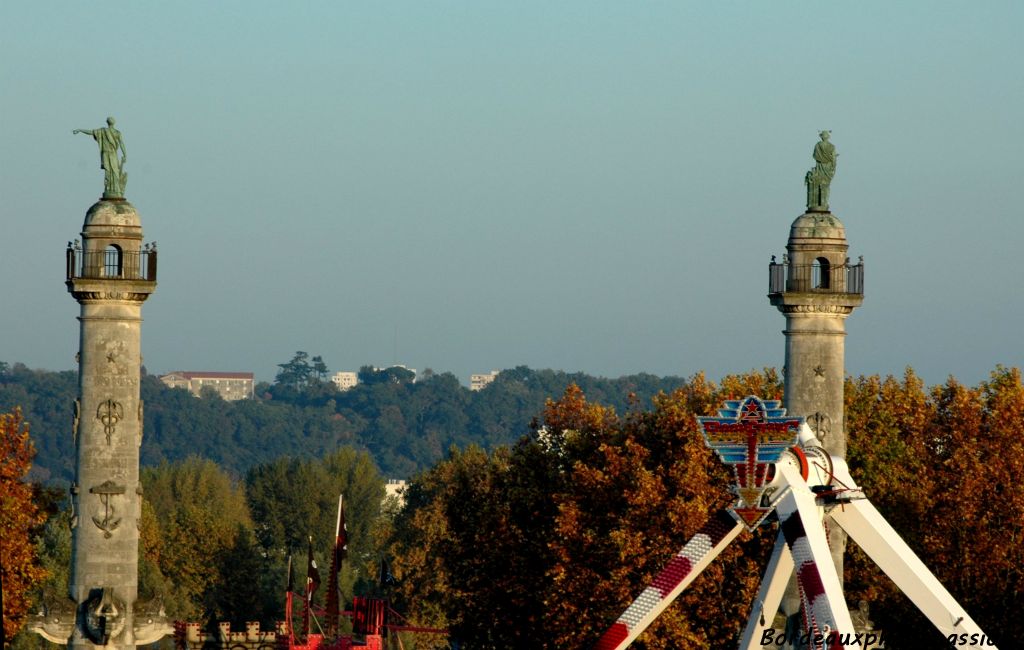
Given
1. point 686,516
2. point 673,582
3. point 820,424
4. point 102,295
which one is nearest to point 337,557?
point 686,516

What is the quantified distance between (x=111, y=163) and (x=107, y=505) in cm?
863

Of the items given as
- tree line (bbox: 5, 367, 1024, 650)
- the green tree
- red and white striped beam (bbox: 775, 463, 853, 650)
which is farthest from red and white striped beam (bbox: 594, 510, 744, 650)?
the green tree

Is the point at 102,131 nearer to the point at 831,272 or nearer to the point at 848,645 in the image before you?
the point at 831,272

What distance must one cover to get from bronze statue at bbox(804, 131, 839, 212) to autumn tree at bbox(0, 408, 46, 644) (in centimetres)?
2682

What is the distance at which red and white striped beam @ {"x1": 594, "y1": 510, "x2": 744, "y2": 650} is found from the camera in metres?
48.2

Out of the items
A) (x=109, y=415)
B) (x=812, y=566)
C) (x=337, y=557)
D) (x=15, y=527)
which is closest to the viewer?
(x=812, y=566)

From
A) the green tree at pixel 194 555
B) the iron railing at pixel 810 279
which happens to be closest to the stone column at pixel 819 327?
the iron railing at pixel 810 279

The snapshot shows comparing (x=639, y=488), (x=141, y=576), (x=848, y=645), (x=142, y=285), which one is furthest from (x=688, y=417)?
(x=141, y=576)

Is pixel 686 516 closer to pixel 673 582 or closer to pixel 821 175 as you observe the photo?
pixel 821 175

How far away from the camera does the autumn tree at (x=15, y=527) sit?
73062 mm

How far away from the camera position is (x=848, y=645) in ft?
147

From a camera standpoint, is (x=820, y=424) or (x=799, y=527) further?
(x=820, y=424)

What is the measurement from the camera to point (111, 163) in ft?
198

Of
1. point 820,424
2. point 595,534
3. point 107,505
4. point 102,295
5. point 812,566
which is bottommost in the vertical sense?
point 812,566
